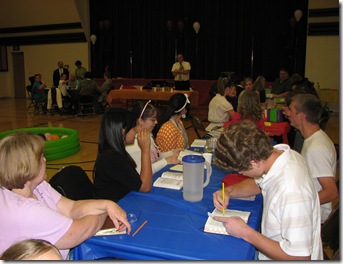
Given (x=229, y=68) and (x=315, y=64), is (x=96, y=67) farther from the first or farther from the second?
(x=315, y=64)

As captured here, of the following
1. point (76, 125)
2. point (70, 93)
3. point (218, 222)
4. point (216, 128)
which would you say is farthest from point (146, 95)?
point (218, 222)

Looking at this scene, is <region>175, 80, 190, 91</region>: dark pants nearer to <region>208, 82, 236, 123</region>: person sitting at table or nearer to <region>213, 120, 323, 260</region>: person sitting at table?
<region>208, 82, 236, 123</region>: person sitting at table

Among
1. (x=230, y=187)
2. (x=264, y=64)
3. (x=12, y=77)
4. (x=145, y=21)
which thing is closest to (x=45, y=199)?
(x=230, y=187)

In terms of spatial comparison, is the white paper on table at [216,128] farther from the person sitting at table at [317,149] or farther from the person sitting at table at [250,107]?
the person sitting at table at [317,149]

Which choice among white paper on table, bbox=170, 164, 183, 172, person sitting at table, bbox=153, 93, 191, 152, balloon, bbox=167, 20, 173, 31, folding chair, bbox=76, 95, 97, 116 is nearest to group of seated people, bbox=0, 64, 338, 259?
white paper on table, bbox=170, 164, 183, 172

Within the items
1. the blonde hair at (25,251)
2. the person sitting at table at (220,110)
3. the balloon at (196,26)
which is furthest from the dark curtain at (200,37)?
the blonde hair at (25,251)

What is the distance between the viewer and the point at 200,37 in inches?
551

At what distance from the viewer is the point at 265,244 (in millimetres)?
1493

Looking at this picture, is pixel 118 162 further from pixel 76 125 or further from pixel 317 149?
pixel 76 125

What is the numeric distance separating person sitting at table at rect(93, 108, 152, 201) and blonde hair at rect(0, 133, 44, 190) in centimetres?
69

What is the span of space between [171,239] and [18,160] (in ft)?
2.49

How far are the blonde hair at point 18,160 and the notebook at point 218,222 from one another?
2.77 ft

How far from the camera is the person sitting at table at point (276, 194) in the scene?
1.39 metres

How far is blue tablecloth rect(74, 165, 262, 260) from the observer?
147 centimetres
